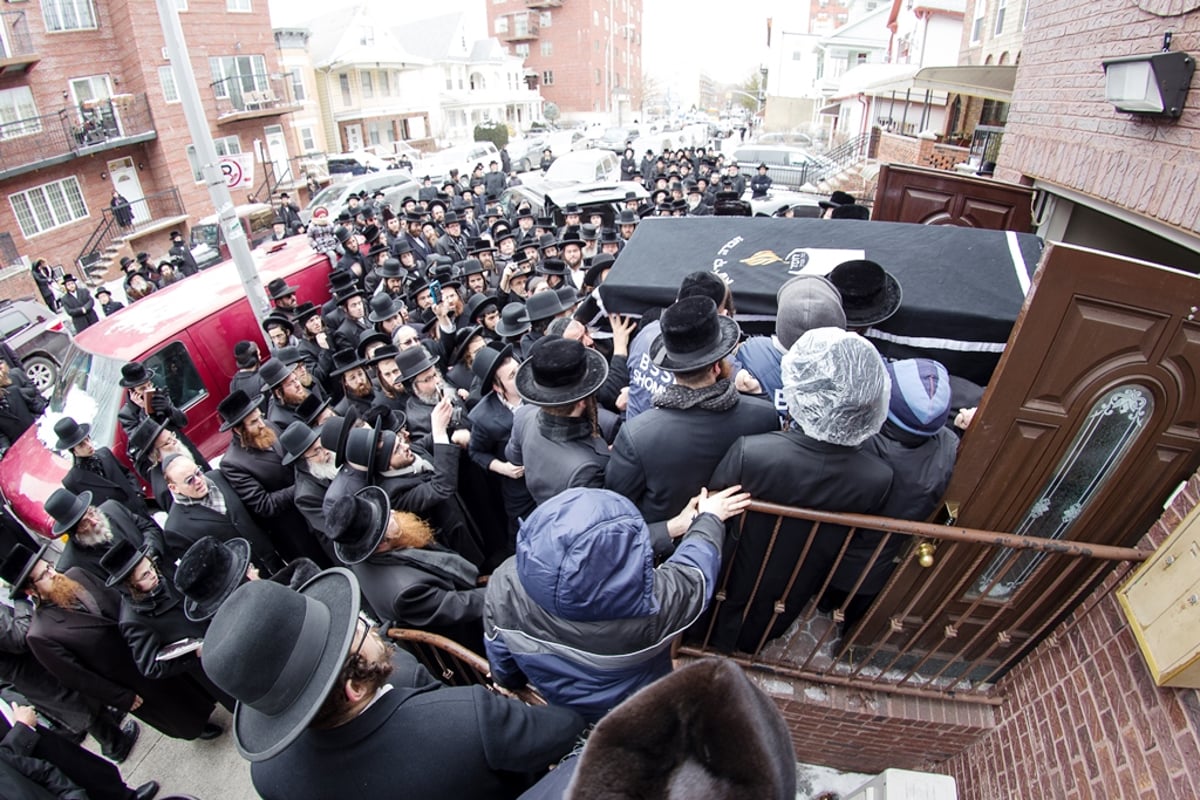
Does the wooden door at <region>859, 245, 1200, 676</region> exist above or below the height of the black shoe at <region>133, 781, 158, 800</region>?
above

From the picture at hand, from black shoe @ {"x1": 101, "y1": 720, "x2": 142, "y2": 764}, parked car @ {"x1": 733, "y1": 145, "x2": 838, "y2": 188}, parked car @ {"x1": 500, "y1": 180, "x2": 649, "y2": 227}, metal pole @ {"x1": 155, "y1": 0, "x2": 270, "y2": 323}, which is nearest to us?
black shoe @ {"x1": 101, "y1": 720, "x2": 142, "y2": 764}

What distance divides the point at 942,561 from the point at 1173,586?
0.68 meters

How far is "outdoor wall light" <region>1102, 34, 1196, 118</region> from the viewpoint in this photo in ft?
11.3

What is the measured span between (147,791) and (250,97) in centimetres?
3044

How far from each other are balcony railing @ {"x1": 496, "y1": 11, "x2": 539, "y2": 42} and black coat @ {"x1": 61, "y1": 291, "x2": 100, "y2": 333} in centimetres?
5601

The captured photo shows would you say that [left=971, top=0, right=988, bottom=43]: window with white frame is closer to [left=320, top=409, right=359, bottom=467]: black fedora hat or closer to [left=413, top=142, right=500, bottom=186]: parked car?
[left=413, top=142, right=500, bottom=186]: parked car

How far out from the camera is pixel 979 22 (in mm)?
14711

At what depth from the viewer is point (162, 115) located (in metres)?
22.0

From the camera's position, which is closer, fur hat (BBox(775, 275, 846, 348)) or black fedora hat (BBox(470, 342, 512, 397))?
fur hat (BBox(775, 275, 846, 348))

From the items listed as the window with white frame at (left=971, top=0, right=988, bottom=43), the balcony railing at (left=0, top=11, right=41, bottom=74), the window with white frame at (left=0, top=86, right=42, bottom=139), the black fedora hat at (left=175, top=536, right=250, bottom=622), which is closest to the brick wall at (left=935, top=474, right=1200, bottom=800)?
the black fedora hat at (left=175, top=536, right=250, bottom=622)

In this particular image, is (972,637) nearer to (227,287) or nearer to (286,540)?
(286,540)

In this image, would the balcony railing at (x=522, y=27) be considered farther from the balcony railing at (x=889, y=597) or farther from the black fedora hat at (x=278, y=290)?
the balcony railing at (x=889, y=597)

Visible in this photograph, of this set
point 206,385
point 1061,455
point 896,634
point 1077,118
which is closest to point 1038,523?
point 1061,455

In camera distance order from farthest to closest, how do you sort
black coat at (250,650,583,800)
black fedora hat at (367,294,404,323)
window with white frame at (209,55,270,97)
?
window with white frame at (209,55,270,97) → black fedora hat at (367,294,404,323) → black coat at (250,650,583,800)
